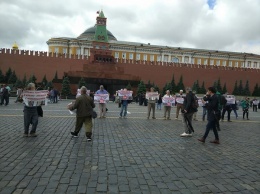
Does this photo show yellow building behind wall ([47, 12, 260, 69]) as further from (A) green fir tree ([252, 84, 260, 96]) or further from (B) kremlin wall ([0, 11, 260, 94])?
(A) green fir tree ([252, 84, 260, 96])

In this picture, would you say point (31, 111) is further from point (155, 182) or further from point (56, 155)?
point (155, 182)

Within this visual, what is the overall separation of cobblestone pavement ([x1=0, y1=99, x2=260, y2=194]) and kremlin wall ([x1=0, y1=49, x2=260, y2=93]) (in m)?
30.5

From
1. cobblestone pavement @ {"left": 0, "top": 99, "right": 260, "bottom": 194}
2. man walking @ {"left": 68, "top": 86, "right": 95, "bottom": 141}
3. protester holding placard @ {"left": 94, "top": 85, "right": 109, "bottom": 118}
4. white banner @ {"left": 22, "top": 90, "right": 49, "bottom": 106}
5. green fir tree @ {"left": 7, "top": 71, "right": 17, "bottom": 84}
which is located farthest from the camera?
green fir tree @ {"left": 7, "top": 71, "right": 17, "bottom": 84}

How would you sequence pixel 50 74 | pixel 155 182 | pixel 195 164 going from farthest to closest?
pixel 50 74
pixel 195 164
pixel 155 182

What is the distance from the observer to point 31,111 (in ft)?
25.5

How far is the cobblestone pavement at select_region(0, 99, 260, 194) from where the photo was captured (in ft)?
13.7

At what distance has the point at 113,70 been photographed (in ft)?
140

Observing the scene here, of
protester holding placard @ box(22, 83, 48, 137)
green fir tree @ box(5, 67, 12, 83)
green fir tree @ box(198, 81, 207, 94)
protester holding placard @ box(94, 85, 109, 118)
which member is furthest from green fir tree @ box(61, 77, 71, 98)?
protester holding placard @ box(22, 83, 48, 137)

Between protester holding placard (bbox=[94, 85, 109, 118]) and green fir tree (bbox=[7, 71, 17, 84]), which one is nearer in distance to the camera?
protester holding placard (bbox=[94, 85, 109, 118])

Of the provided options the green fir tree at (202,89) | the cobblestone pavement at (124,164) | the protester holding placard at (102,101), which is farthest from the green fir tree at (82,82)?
the cobblestone pavement at (124,164)

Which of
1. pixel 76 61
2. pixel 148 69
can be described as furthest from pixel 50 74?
pixel 148 69

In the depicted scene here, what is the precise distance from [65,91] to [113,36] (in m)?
53.8

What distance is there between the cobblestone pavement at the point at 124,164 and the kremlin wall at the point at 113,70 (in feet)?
100

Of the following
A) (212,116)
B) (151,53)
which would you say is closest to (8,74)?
(212,116)
